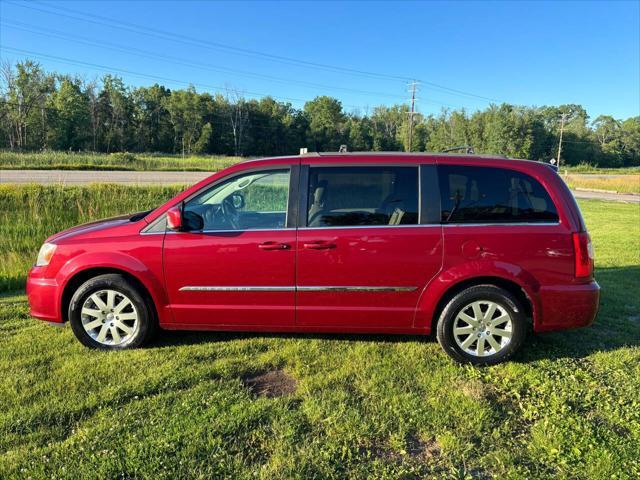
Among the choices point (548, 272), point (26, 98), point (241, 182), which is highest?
point (26, 98)

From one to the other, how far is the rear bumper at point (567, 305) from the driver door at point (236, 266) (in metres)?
2.14

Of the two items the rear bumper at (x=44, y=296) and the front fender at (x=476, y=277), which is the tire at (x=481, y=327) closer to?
the front fender at (x=476, y=277)

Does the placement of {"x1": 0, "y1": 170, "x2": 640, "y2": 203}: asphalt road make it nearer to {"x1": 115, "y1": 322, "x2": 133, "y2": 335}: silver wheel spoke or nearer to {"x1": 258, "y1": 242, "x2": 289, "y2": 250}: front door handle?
{"x1": 115, "y1": 322, "x2": 133, "y2": 335}: silver wheel spoke

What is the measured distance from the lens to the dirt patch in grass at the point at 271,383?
10.7ft

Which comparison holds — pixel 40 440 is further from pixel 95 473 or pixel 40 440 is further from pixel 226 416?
pixel 226 416

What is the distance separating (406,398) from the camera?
3.15 metres

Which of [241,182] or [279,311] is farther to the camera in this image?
[241,182]

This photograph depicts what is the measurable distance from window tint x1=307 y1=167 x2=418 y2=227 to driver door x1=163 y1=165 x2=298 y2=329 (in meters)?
0.24

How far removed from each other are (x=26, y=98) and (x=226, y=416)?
67132 millimetres

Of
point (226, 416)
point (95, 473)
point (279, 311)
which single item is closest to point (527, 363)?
point (279, 311)

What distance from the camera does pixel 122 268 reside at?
3869 mm

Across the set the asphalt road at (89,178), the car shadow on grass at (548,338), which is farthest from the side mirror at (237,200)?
the asphalt road at (89,178)

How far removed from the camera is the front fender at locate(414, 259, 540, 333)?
3.64 meters

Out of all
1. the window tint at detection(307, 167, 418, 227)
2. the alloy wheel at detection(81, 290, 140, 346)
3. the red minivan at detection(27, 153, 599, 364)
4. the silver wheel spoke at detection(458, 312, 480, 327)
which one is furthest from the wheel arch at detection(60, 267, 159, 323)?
the silver wheel spoke at detection(458, 312, 480, 327)
